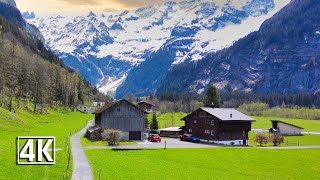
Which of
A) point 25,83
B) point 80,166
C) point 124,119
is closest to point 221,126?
point 124,119

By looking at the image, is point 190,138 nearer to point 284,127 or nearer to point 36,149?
point 284,127

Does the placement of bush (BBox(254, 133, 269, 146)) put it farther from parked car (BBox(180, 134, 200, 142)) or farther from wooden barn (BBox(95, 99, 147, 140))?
wooden barn (BBox(95, 99, 147, 140))

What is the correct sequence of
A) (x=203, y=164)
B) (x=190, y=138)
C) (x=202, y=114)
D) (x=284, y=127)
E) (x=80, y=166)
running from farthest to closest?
(x=284, y=127), (x=202, y=114), (x=190, y=138), (x=203, y=164), (x=80, y=166)

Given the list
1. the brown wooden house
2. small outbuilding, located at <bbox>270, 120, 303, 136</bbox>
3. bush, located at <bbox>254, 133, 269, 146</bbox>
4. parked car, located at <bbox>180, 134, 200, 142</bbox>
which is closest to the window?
the brown wooden house

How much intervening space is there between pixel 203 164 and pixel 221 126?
4044 centimetres

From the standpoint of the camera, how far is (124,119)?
100688mm

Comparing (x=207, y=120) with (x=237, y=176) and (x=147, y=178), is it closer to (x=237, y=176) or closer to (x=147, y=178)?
(x=237, y=176)

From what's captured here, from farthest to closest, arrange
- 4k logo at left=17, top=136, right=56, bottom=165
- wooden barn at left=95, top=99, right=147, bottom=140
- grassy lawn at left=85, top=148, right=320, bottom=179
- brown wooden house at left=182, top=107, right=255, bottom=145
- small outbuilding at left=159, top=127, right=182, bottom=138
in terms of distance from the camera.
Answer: small outbuilding at left=159, top=127, right=182, bottom=138 < brown wooden house at left=182, top=107, right=255, bottom=145 < wooden barn at left=95, top=99, right=147, bottom=140 < grassy lawn at left=85, top=148, right=320, bottom=179 < 4k logo at left=17, top=136, right=56, bottom=165

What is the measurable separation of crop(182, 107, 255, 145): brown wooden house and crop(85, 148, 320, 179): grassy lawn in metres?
20.0

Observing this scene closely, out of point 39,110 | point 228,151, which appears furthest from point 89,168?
point 39,110

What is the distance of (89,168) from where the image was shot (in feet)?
165

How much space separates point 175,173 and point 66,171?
13.6 meters

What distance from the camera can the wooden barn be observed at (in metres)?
99.6

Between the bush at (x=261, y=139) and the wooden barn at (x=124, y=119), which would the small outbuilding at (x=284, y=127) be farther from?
the wooden barn at (x=124, y=119)
